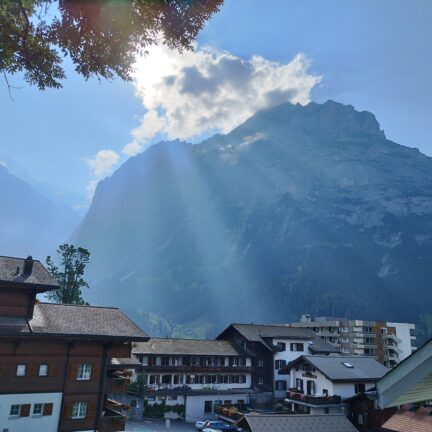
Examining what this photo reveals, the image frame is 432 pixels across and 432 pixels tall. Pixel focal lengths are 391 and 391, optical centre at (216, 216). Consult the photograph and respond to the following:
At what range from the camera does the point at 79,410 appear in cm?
2825

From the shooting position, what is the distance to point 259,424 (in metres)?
33.3

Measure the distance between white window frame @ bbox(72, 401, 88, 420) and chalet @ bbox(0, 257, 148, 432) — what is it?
0.21ft

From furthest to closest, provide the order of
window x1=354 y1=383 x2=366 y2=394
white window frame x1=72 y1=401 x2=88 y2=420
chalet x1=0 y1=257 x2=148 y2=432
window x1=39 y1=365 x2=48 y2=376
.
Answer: window x1=354 y1=383 x2=366 y2=394 < white window frame x1=72 y1=401 x2=88 y2=420 < window x1=39 y1=365 x2=48 y2=376 < chalet x1=0 y1=257 x2=148 y2=432

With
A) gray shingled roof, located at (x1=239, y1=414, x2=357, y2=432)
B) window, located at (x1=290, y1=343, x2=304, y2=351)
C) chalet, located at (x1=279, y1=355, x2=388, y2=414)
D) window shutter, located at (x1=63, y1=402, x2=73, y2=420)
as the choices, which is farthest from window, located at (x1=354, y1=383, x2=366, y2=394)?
window shutter, located at (x1=63, y1=402, x2=73, y2=420)

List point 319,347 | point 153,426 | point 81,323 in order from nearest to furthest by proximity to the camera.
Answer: point 81,323 → point 153,426 → point 319,347

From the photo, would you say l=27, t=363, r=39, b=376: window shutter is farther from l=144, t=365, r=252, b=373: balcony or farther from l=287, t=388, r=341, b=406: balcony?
l=287, t=388, r=341, b=406: balcony

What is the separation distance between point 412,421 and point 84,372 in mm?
25235

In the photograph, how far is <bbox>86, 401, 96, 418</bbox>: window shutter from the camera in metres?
28.5

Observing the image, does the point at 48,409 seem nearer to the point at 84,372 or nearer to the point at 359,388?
the point at 84,372

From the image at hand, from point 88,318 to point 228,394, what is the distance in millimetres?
34390

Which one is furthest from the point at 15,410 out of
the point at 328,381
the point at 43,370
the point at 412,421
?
the point at 328,381

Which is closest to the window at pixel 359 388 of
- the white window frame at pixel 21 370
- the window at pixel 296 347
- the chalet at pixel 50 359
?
the window at pixel 296 347

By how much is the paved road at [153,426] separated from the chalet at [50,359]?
50.0 feet

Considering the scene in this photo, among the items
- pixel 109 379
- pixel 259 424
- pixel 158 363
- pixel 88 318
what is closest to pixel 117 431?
pixel 109 379
